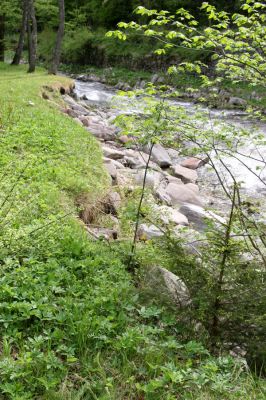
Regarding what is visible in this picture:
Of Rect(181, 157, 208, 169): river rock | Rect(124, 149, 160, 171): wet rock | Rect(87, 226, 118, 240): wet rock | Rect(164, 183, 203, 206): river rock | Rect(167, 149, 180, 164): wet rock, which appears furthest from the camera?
Rect(167, 149, 180, 164): wet rock

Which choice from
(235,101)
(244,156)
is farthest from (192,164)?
(235,101)

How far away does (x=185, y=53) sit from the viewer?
29750 millimetres

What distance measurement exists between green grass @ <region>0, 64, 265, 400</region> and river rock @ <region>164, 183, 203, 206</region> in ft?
14.6

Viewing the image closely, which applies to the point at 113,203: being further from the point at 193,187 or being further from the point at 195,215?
the point at 193,187

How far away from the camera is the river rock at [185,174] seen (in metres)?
11.4

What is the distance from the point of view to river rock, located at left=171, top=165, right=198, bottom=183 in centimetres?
1142

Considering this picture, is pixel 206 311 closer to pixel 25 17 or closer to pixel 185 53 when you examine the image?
pixel 25 17

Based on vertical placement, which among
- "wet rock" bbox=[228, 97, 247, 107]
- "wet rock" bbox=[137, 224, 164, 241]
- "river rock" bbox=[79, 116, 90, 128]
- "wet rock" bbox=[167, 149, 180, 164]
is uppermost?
"wet rock" bbox=[137, 224, 164, 241]

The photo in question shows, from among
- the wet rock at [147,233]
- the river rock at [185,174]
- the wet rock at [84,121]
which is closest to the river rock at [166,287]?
the wet rock at [147,233]

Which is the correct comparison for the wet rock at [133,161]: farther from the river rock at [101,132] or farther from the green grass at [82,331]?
the green grass at [82,331]

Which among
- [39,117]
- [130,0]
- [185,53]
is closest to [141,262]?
[39,117]

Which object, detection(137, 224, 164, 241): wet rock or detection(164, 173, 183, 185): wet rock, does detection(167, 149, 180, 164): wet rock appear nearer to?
detection(164, 173, 183, 185): wet rock

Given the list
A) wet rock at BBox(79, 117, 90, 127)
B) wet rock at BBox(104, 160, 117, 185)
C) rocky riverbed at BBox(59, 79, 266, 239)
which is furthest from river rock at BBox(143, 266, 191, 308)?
wet rock at BBox(79, 117, 90, 127)

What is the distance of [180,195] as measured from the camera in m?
9.76
